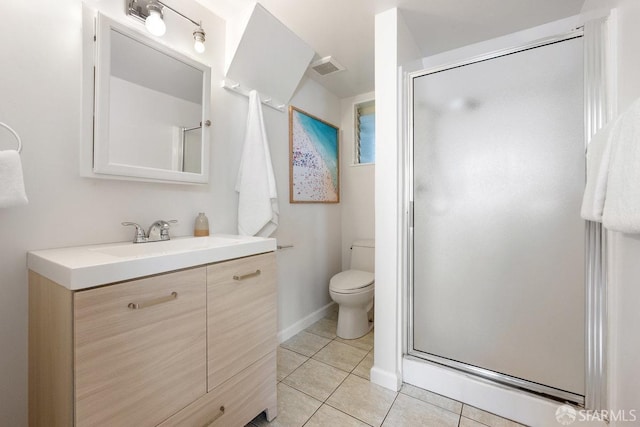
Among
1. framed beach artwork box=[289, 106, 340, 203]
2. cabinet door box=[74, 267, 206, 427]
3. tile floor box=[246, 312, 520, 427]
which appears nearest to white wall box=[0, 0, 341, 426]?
cabinet door box=[74, 267, 206, 427]

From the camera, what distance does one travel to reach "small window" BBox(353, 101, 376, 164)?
9.12 ft

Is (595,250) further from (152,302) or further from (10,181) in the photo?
(10,181)

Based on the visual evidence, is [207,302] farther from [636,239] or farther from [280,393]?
[636,239]

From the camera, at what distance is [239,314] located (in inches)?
45.5

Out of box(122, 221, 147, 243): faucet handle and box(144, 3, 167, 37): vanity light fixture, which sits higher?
box(144, 3, 167, 37): vanity light fixture

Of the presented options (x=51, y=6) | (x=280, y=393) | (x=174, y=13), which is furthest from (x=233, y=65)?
(x=280, y=393)

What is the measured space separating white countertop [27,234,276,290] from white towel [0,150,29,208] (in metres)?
0.20

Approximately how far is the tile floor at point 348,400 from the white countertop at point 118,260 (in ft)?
2.88

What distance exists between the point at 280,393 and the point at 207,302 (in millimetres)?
856

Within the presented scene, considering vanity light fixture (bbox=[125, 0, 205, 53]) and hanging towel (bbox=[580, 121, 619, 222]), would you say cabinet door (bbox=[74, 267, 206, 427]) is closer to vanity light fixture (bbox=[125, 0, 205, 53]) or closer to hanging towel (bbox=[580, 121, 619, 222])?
vanity light fixture (bbox=[125, 0, 205, 53])

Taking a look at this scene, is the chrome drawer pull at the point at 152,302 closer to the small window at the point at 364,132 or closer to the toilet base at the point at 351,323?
the toilet base at the point at 351,323

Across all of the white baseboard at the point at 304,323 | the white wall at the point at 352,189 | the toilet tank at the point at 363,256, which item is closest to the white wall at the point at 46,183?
the white baseboard at the point at 304,323

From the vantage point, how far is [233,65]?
167 cm

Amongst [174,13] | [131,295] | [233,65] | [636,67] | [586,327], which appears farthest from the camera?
[233,65]
